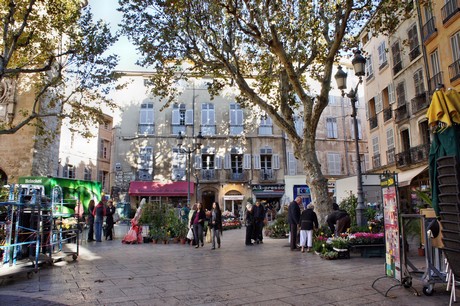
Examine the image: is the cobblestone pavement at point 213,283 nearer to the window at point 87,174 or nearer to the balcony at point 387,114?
the balcony at point 387,114

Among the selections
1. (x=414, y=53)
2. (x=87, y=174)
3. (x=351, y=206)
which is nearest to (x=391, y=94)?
(x=414, y=53)

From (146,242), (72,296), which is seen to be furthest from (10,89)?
(72,296)

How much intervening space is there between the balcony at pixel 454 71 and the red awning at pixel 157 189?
782 inches

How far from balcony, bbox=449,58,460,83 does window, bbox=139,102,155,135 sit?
2239 cm

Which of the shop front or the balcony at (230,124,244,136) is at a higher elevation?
the balcony at (230,124,244,136)

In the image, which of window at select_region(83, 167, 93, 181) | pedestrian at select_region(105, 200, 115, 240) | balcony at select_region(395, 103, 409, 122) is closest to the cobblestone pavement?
pedestrian at select_region(105, 200, 115, 240)

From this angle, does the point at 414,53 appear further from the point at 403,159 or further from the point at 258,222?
the point at 258,222

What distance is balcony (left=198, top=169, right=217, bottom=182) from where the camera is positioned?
30.5 meters

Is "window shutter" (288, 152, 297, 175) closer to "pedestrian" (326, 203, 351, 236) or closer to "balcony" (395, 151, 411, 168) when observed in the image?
"balcony" (395, 151, 411, 168)

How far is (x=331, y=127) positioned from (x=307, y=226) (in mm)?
25284

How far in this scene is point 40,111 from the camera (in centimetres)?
2353

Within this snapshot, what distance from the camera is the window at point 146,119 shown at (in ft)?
103

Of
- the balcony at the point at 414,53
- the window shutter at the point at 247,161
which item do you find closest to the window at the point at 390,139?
the balcony at the point at 414,53

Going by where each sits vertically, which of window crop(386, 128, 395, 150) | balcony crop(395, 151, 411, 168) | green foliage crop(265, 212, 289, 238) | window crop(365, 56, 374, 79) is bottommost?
green foliage crop(265, 212, 289, 238)
